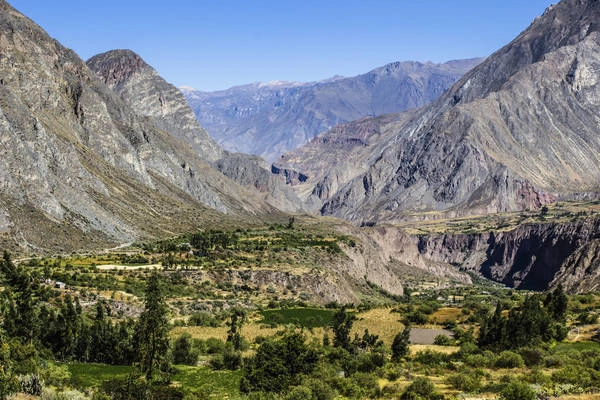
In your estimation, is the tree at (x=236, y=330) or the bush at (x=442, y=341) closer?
the tree at (x=236, y=330)

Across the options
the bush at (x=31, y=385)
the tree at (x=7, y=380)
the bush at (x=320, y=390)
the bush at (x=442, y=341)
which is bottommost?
the bush at (x=442, y=341)

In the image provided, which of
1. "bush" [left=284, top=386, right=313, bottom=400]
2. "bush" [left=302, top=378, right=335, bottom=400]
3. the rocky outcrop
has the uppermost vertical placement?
"bush" [left=284, top=386, right=313, bottom=400]

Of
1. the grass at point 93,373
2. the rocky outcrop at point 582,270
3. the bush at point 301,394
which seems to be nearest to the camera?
the bush at point 301,394

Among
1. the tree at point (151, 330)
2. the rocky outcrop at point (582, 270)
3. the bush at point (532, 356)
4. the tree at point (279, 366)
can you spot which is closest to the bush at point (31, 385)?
the tree at point (151, 330)

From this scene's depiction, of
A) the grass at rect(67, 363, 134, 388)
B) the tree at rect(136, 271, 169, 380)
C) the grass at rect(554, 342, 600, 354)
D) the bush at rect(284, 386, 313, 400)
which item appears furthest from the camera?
the grass at rect(554, 342, 600, 354)

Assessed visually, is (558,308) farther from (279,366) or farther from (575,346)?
(279,366)

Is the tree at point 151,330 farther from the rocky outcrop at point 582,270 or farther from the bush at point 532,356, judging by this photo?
the rocky outcrop at point 582,270

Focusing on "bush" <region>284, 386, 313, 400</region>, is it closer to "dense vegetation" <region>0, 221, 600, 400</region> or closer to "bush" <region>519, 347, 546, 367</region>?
"dense vegetation" <region>0, 221, 600, 400</region>

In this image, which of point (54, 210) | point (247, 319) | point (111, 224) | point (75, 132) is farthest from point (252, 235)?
point (247, 319)

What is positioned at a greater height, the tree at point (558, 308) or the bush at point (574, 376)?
the bush at point (574, 376)

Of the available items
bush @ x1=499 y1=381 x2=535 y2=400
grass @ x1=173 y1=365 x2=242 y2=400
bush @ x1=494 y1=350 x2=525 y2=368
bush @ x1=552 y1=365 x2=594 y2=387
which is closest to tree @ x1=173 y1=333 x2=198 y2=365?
grass @ x1=173 y1=365 x2=242 y2=400
